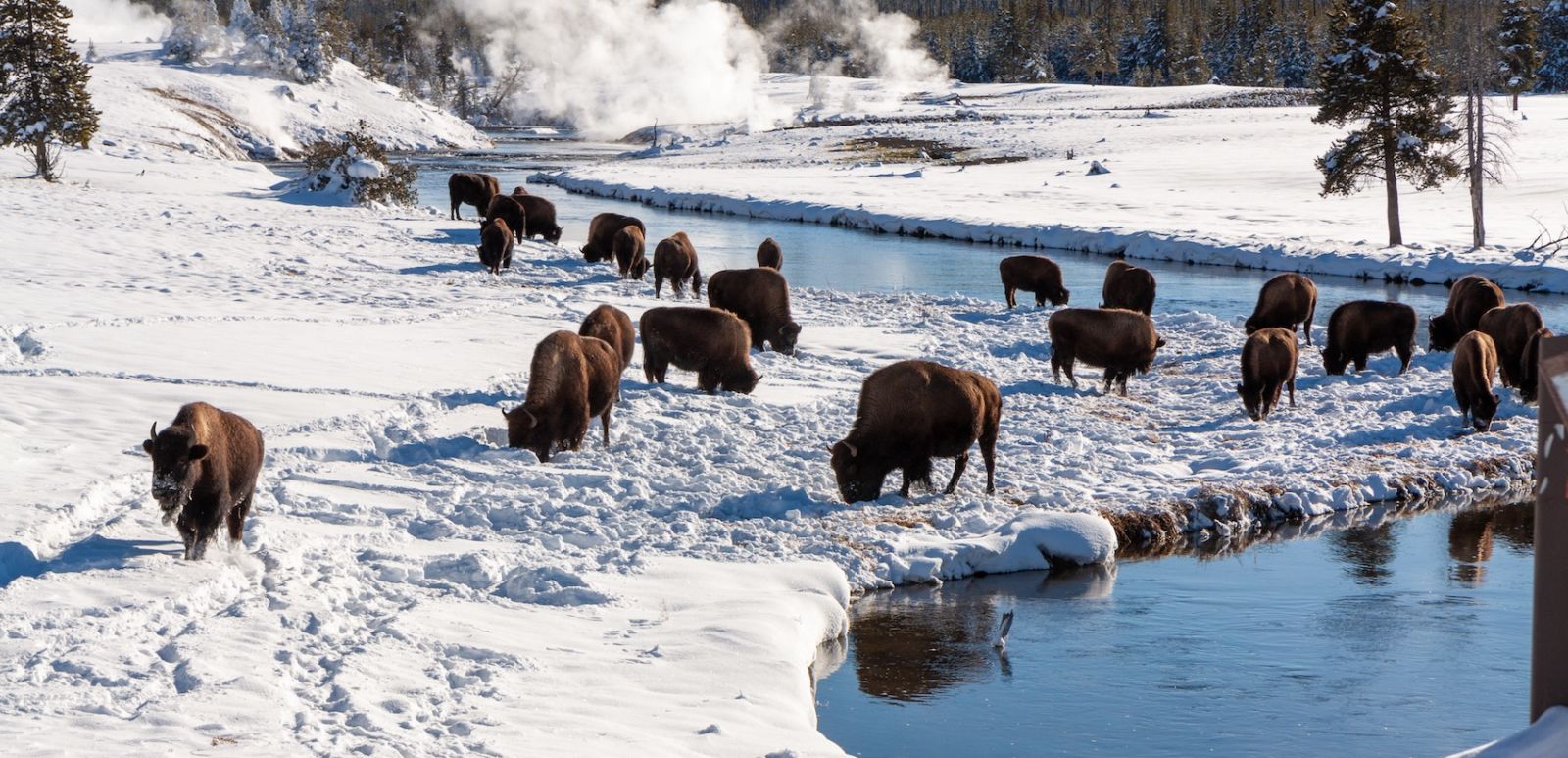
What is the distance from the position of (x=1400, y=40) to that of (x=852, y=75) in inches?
4459

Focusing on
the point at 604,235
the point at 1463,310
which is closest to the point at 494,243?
the point at 604,235

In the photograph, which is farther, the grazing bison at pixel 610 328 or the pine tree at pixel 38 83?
the pine tree at pixel 38 83

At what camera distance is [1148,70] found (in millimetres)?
123938

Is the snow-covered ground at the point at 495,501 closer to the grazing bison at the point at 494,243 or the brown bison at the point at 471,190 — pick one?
the grazing bison at the point at 494,243

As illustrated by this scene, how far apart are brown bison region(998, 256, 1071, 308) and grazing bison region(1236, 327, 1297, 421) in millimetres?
8125

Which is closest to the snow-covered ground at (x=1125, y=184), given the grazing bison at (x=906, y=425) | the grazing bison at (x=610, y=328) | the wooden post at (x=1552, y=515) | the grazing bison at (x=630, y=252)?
the grazing bison at (x=630, y=252)

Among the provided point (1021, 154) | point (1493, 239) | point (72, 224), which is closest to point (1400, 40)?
point (1493, 239)

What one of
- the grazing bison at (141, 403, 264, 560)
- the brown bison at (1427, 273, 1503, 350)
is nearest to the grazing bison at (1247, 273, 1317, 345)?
the brown bison at (1427, 273, 1503, 350)

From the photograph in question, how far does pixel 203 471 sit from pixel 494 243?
16464 millimetres

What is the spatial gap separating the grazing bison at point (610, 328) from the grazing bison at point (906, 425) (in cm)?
318

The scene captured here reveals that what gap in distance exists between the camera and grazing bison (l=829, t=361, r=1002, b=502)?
11.1 metres

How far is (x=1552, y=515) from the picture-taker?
10.2ft

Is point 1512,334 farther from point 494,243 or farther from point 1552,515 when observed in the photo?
point 1552,515

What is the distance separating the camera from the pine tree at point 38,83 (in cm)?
3375
